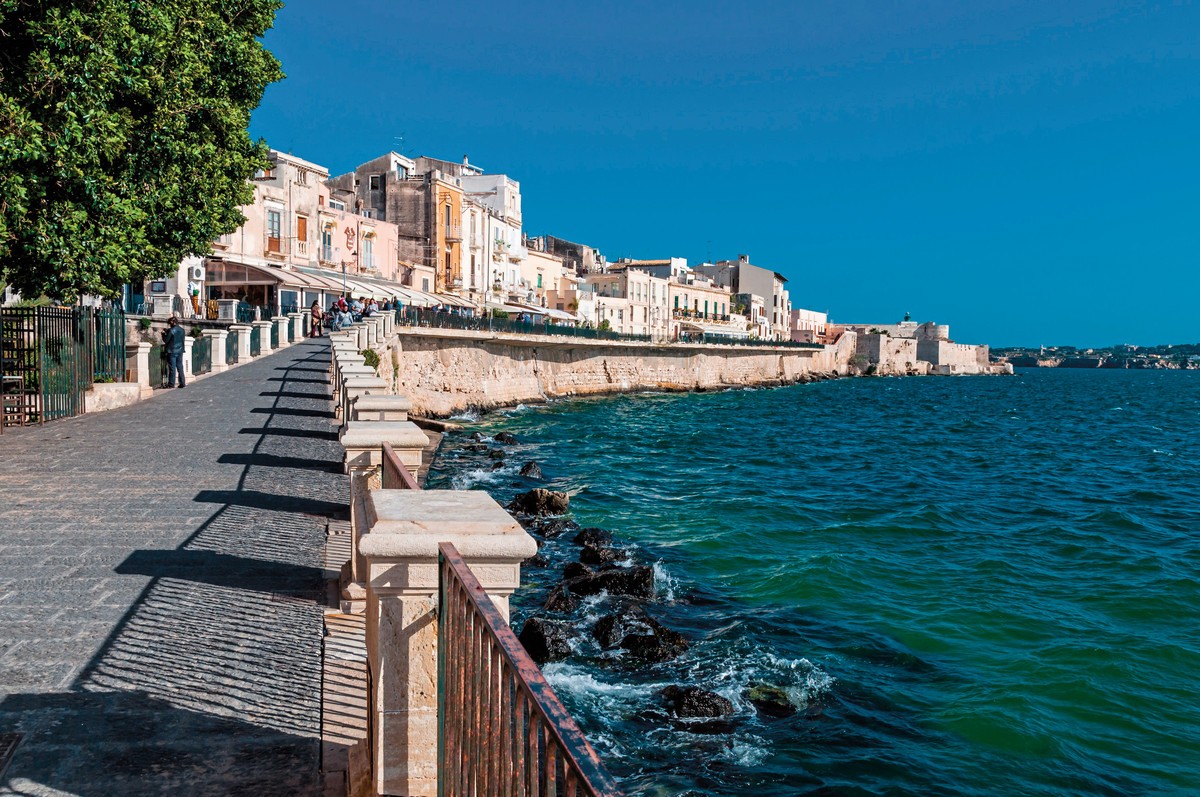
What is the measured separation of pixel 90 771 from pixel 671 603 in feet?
34.6

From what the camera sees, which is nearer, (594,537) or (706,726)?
(706,726)

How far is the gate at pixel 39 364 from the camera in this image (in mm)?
14844

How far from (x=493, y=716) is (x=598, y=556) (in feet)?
45.1

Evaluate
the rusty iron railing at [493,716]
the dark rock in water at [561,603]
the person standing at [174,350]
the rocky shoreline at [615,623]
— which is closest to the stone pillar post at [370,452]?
the rusty iron railing at [493,716]

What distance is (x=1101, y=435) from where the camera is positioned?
48344mm

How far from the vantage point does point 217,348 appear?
2569 cm

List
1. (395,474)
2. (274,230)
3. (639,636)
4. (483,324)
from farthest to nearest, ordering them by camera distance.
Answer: (274,230) < (483,324) < (639,636) < (395,474)

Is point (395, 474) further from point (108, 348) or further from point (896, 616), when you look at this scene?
point (108, 348)

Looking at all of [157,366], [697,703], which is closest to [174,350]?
[157,366]

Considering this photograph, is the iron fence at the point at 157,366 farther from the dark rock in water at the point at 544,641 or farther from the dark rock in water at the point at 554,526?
the dark rock in water at the point at 544,641

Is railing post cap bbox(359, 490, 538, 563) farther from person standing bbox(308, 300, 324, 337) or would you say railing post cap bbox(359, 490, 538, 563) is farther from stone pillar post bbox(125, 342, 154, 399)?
person standing bbox(308, 300, 324, 337)

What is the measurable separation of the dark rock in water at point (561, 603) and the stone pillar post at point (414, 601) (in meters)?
9.63

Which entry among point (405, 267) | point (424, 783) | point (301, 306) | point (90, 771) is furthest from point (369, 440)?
point (405, 267)

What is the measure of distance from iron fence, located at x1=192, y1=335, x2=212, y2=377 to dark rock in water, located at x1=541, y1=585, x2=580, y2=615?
14.7 meters
